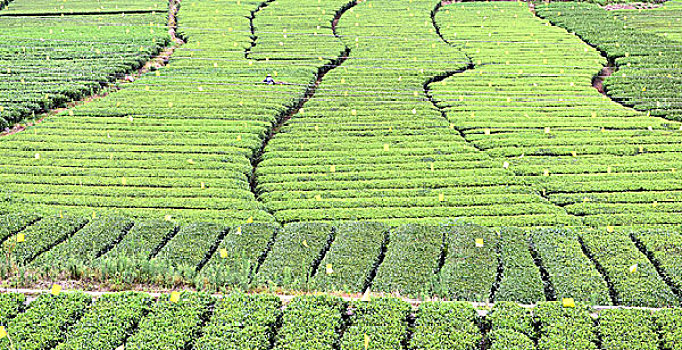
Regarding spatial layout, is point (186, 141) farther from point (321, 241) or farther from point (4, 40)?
point (4, 40)

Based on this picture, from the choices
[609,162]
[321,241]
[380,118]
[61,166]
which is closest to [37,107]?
[61,166]

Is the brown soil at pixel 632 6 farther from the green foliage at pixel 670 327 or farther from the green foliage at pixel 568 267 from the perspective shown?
the green foliage at pixel 670 327

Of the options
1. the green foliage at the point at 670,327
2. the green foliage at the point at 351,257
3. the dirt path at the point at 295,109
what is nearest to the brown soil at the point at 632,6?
the dirt path at the point at 295,109

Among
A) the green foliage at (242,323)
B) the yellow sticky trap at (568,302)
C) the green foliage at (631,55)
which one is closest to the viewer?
the green foliage at (242,323)

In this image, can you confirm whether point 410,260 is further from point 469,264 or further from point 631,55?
point 631,55

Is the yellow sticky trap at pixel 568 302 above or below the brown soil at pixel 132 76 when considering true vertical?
below

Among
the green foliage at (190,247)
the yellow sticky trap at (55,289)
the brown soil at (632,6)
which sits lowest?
the green foliage at (190,247)

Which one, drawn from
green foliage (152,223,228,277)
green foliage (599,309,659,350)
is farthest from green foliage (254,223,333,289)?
green foliage (599,309,659,350)

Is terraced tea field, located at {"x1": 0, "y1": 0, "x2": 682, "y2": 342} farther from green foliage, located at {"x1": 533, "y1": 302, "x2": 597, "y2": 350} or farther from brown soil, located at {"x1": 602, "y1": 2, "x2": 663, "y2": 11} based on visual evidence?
brown soil, located at {"x1": 602, "y1": 2, "x2": 663, "y2": 11}
